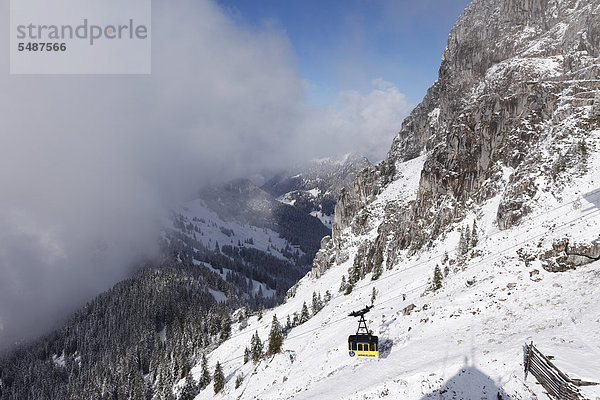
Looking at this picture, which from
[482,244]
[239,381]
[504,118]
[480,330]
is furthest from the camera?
[504,118]

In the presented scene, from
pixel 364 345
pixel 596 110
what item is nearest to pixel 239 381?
pixel 364 345

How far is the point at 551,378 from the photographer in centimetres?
1603

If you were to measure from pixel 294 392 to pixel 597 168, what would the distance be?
48.5 m

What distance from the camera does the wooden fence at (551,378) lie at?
1490 centimetres

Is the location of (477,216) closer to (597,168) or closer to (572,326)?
(597,168)

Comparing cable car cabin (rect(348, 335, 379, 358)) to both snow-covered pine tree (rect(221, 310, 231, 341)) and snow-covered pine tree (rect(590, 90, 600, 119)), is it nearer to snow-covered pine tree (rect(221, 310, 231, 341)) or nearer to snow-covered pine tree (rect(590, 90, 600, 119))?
snow-covered pine tree (rect(590, 90, 600, 119))

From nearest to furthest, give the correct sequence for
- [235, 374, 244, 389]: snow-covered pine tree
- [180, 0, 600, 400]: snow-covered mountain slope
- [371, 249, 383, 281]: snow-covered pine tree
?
[180, 0, 600, 400]: snow-covered mountain slope < [235, 374, 244, 389]: snow-covered pine tree < [371, 249, 383, 281]: snow-covered pine tree

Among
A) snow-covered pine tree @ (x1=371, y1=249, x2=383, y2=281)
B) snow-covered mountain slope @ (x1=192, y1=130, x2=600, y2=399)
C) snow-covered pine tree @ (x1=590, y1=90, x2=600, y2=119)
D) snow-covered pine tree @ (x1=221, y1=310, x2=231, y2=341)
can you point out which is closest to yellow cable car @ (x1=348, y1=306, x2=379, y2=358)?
snow-covered mountain slope @ (x1=192, y1=130, x2=600, y2=399)

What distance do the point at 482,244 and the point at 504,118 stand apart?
34193 mm

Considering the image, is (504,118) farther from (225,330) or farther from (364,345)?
(225,330)

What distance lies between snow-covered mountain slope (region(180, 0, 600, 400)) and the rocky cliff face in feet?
1.03

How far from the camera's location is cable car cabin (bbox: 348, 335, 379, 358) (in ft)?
96.1

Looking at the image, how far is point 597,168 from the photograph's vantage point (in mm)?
41219

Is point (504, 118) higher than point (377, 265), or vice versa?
point (504, 118)
